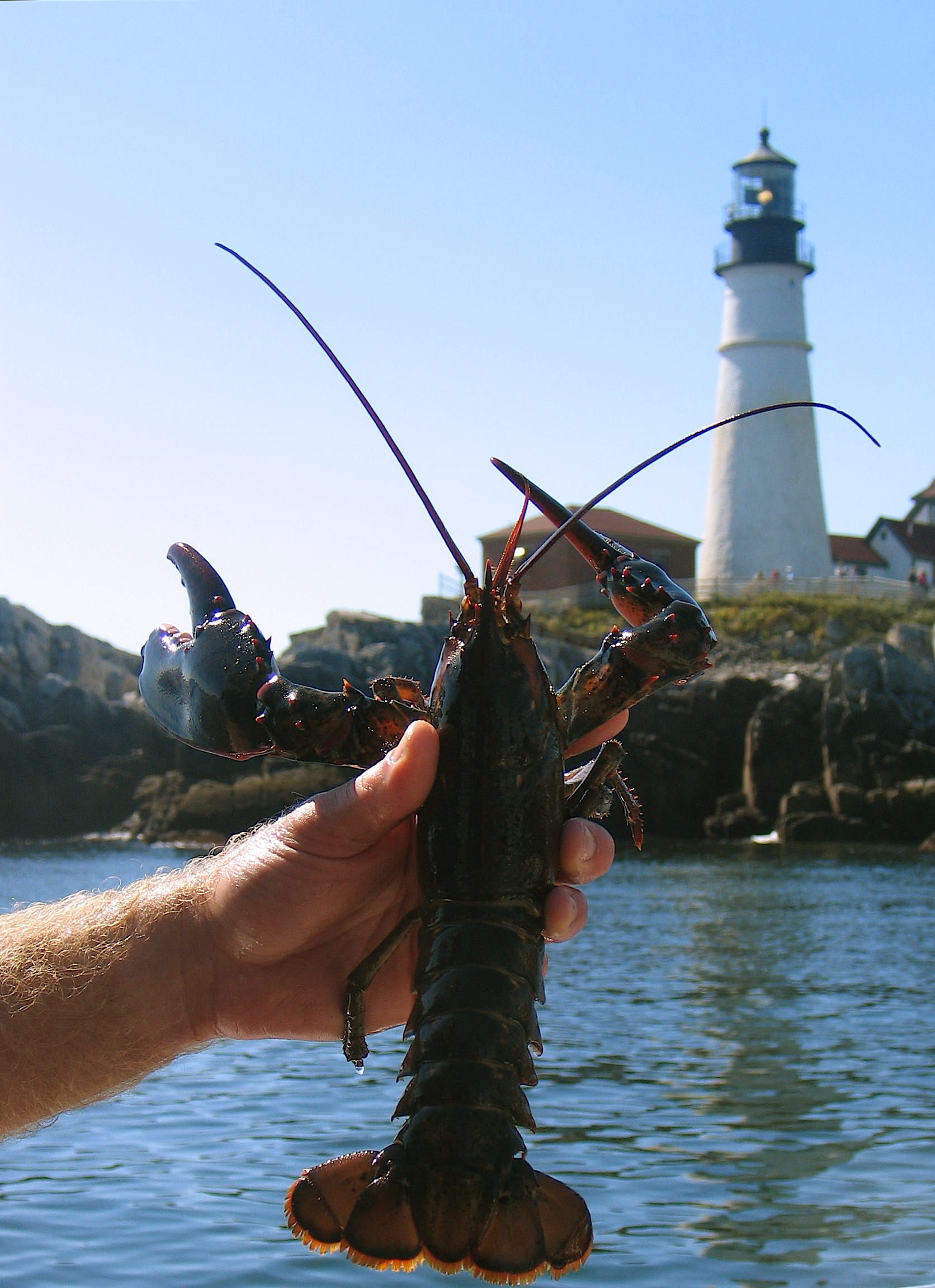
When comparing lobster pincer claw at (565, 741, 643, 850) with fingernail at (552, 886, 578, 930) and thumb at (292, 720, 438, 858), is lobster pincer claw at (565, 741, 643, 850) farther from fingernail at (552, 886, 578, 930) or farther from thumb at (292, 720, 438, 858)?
thumb at (292, 720, 438, 858)

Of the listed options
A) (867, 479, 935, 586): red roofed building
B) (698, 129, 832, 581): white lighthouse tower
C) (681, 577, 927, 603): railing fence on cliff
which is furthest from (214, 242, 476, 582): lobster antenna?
(867, 479, 935, 586): red roofed building

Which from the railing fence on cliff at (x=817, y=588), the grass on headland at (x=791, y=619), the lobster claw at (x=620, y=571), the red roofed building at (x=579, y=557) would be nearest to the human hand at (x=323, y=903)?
the lobster claw at (x=620, y=571)

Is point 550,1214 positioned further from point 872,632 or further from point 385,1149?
point 872,632

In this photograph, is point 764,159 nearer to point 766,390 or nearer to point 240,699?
point 766,390

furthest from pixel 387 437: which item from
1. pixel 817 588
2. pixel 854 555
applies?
pixel 854 555

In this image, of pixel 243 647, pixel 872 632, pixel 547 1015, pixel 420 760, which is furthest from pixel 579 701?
pixel 872 632
